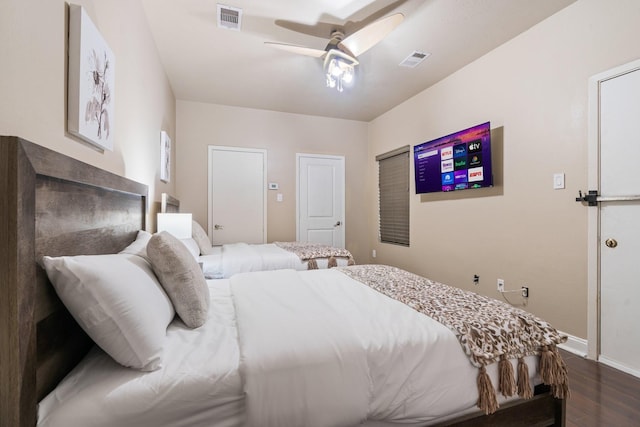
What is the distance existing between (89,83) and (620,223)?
3245 mm

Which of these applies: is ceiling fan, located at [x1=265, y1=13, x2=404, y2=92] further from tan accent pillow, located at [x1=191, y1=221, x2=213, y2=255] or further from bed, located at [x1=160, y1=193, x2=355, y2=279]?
tan accent pillow, located at [x1=191, y1=221, x2=213, y2=255]

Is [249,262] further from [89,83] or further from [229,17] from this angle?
[229,17]

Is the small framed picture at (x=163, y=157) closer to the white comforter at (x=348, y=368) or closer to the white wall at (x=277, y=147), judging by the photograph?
the white wall at (x=277, y=147)

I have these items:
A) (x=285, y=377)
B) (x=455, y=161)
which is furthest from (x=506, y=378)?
(x=455, y=161)

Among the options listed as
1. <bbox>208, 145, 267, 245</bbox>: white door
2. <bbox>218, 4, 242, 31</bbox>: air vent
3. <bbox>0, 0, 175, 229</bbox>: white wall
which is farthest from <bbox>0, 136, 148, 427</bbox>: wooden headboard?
<bbox>208, 145, 267, 245</bbox>: white door

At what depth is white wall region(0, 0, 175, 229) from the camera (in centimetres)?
82

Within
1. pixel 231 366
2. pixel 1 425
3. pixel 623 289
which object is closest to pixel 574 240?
pixel 623 289

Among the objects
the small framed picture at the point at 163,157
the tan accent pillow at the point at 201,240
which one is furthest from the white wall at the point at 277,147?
the tan accent pillow at the point at 201,240

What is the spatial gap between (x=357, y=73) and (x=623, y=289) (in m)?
3.04

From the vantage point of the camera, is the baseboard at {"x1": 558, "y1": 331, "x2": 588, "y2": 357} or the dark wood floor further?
the baseboard at {"x1": 558, "y1": 331, "x2": 588, "y2": 357}

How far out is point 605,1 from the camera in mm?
1975

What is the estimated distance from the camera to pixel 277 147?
4559mm

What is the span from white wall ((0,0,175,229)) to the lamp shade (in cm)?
36

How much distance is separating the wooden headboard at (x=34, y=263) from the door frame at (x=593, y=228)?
3.06 meters
